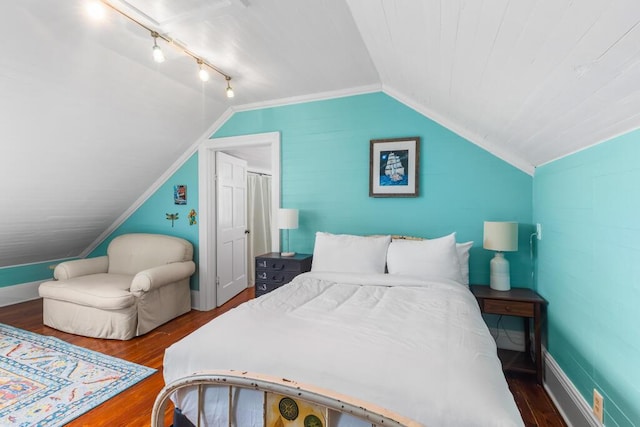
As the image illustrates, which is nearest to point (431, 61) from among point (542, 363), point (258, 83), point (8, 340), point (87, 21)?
point (258, 83)

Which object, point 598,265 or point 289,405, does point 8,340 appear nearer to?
point 289,405

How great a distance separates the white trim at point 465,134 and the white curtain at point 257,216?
8.77 ft

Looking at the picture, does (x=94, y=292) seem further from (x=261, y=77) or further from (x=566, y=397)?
(x=566, y=397)

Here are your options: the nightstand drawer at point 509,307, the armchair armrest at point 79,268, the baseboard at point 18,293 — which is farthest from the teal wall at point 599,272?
the baseboard at point 18,293

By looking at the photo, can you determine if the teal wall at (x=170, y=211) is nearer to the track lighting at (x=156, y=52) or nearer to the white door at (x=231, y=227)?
the white door at (x=231, y=227)

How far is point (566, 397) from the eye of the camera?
1.89 m

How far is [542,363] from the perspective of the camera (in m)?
2.32

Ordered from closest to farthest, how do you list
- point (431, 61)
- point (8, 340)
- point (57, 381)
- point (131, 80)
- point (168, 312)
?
point (431, 61) < point (57, 381) < point (131, 80) < point (8, 340) < point (168, 312)

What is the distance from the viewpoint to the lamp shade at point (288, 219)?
10.2 ft

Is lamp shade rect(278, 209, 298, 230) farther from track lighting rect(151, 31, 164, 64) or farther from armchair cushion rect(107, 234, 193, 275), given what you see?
track lighting rect(151, 31, 164, 64)

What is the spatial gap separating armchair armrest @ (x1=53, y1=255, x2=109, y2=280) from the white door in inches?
57.6

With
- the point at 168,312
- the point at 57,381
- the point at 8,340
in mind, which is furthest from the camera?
the point at 168,312

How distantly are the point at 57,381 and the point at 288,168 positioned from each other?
2629 millimetres

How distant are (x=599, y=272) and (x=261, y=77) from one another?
2.82 meters
